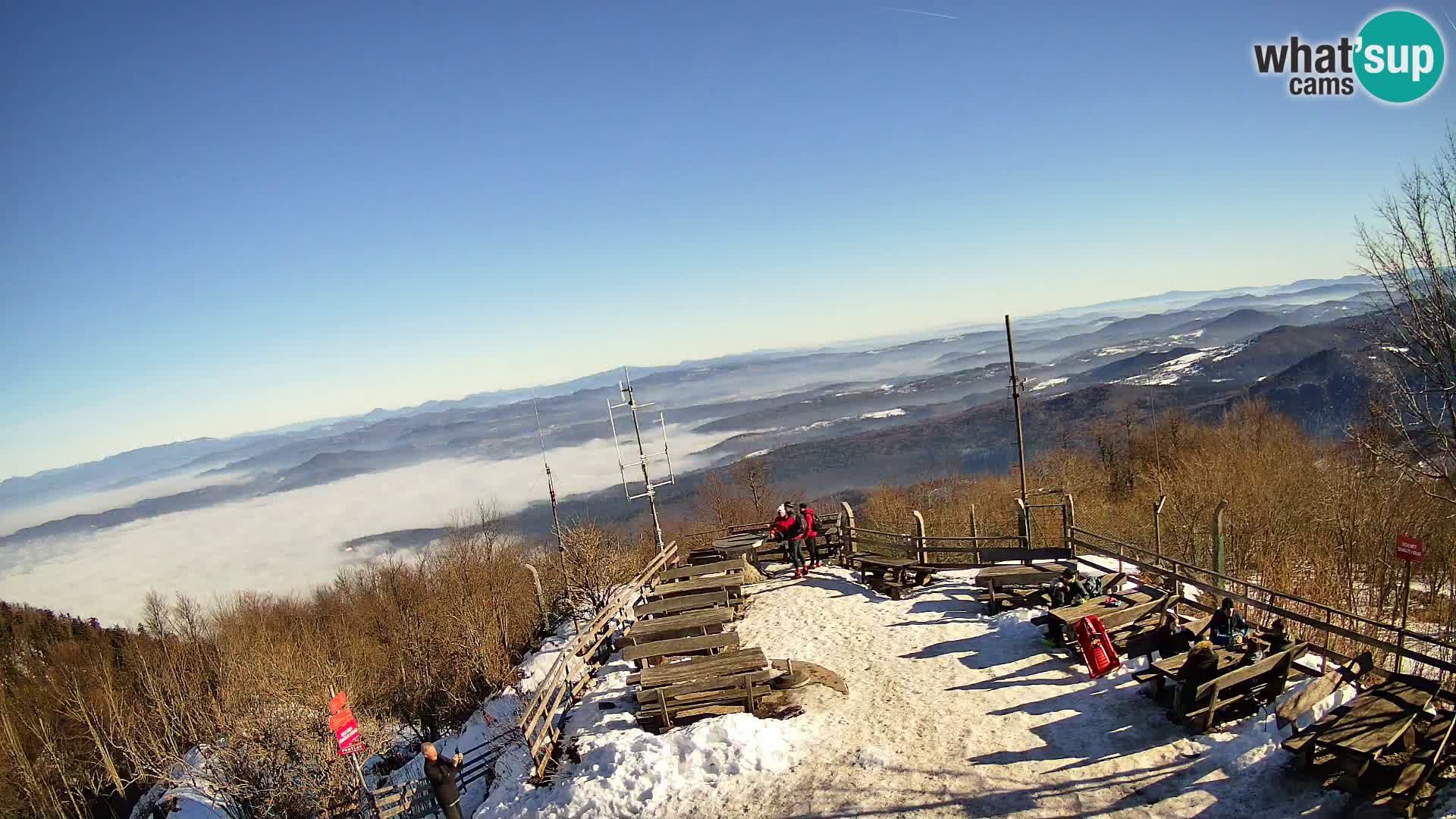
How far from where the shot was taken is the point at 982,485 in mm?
62750


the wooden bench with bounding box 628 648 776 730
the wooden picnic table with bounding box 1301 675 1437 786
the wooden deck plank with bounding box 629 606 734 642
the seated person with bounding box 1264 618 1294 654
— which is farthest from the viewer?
the wooden deck plank with bounding box 629 606 734 642

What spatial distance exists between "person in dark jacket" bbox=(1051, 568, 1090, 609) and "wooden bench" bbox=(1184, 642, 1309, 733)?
168 inches

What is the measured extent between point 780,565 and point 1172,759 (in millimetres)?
14840

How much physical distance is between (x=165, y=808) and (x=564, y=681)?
30919 millimetres

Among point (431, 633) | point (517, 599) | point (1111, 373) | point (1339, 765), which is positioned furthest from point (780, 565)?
point (1111, 373)

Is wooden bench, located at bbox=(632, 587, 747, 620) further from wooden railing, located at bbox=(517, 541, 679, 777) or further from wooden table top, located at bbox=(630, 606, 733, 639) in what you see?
wooden railing, located at bbox=(517, 541, 679, 777)

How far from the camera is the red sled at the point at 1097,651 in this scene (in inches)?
461

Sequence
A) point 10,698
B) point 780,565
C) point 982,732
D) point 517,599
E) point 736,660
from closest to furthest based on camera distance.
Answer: point 982,732 → point 736,660 → point 780,565 → point 10,698 → point 517,599

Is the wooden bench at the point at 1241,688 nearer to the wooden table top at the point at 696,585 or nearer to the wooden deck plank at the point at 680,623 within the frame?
the wooden deck plank at the point at 680,623

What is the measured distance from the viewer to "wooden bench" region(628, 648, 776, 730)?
12.4m

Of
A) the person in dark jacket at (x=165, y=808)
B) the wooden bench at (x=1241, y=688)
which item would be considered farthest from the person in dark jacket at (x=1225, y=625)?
the person in dark jacket at (x=165, y=808)

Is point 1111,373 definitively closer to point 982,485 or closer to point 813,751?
point 982,485

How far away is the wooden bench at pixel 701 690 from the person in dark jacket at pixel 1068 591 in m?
6.65

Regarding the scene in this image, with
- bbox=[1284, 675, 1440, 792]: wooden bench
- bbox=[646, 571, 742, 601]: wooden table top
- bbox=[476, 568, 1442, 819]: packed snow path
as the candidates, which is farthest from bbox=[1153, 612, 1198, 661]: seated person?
bbox=[646, 571, 742, 601]: wooden table top
